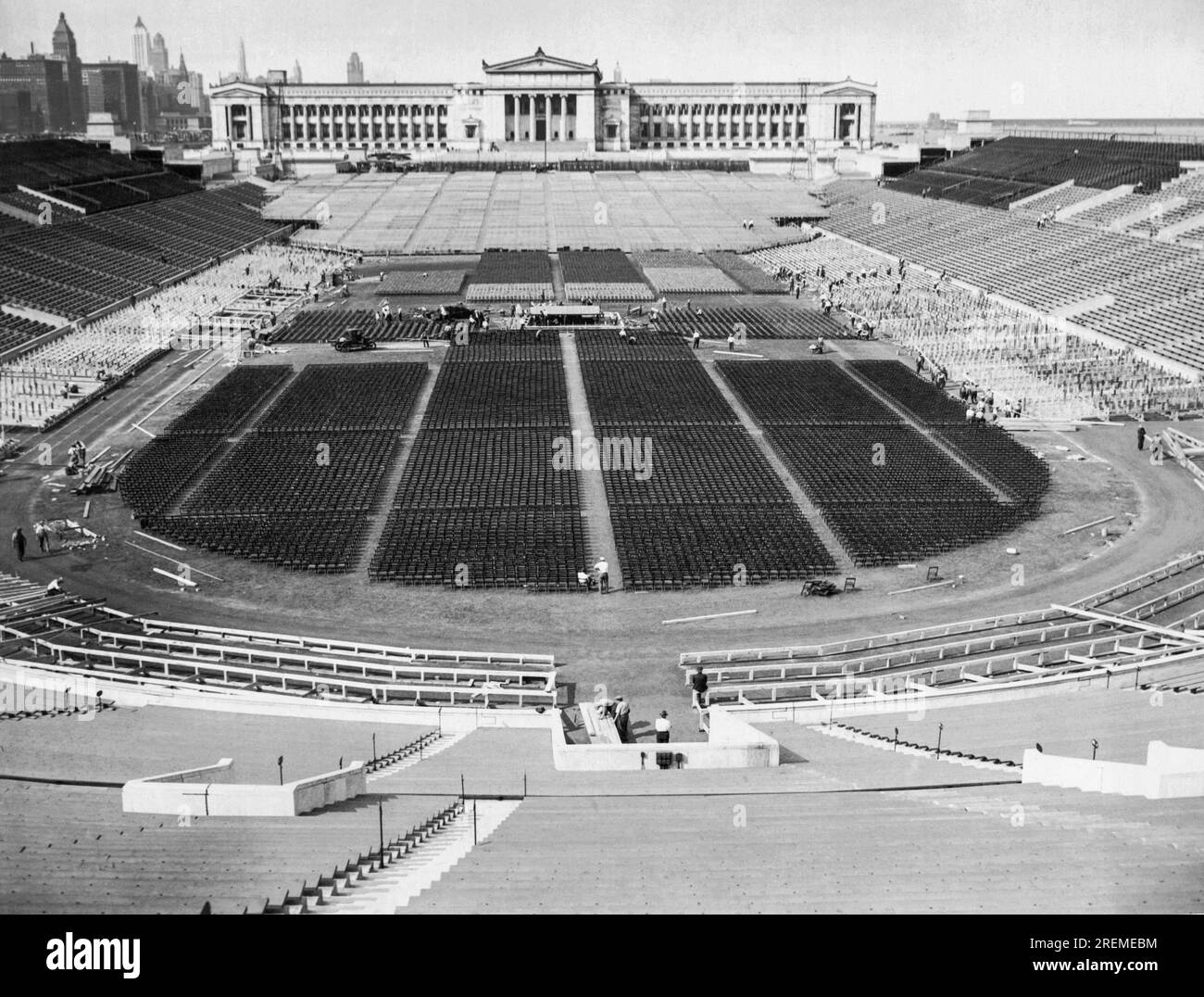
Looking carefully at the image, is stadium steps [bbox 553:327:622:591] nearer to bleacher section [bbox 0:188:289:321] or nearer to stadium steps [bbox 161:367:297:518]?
stadium steps [bbox 161:367:297:518]

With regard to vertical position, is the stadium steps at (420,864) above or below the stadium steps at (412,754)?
above

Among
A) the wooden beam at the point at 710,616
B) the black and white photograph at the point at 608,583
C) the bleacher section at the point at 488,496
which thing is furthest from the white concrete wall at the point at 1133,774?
the bleacher section at the point at 488,496

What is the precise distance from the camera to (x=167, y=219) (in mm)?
101000

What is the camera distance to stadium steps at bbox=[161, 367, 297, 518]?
122ft

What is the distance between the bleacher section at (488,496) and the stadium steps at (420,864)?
15802 mm

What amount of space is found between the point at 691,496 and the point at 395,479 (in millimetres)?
→ 9592

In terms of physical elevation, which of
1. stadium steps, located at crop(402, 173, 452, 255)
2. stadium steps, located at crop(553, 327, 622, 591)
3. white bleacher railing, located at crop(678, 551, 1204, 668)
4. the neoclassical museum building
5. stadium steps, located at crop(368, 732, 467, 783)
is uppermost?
the neoclassical museum building

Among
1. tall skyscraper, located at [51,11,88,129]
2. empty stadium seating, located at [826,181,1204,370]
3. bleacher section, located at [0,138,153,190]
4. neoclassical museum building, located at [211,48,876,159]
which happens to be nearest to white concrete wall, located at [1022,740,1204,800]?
tall skyscraper, located at [51,11,88,129]

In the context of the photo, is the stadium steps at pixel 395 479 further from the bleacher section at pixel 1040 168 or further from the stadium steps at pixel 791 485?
the bleacher section at pixel 1040 168

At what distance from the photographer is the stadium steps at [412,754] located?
18266 mm

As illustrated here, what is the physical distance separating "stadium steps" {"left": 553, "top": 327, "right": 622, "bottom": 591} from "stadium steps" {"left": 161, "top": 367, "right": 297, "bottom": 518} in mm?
12030

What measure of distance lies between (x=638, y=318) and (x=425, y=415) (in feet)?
87.7

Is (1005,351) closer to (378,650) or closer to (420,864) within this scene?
(378,650)

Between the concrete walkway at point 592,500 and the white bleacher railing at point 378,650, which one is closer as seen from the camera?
the white bleacher railing at point 378,650
